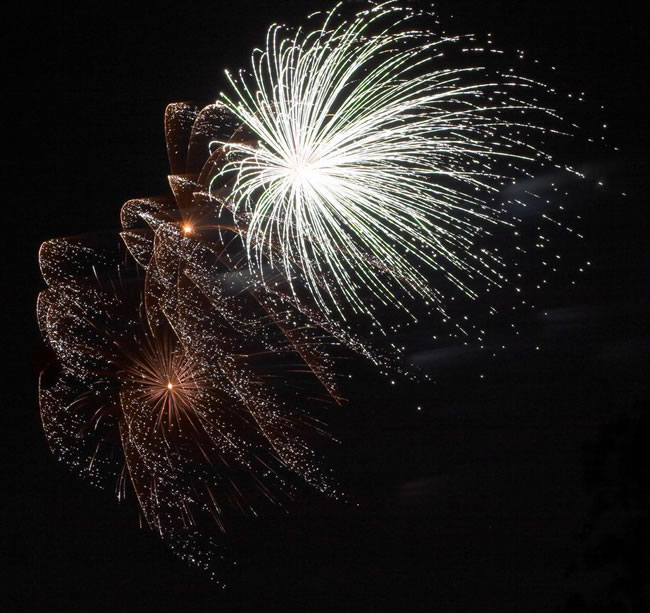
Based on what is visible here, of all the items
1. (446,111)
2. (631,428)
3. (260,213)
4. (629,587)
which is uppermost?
(446,111)

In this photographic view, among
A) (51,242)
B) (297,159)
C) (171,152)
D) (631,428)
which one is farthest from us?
(51,242)

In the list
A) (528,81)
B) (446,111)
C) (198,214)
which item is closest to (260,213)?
(198,214)

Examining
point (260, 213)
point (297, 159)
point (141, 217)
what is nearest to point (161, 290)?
point (141, 217)

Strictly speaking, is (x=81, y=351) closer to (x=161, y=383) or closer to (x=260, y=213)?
(x=161, y=383)

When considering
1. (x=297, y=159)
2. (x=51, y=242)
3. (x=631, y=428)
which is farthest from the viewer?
(x=51, y=242)

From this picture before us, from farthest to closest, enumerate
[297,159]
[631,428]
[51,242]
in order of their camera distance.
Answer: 1. [51,242]
2. [297,159]
3. [631,428]

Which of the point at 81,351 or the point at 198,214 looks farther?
the point at 81,351

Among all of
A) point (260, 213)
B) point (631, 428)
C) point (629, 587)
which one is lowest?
point (629, 587)

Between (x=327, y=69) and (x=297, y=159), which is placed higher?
(x=327, y=69)

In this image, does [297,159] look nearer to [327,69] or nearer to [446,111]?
[327,69]
